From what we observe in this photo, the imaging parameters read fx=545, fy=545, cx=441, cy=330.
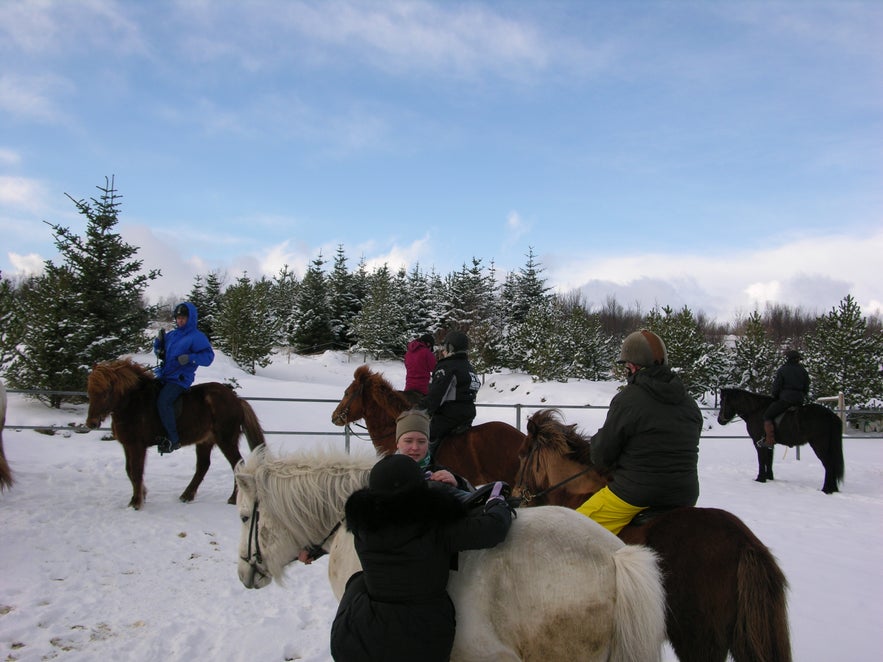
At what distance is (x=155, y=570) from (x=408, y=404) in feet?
10.0

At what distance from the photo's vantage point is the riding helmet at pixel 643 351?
3320mm

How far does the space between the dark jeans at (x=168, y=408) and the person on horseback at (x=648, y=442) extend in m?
5.89

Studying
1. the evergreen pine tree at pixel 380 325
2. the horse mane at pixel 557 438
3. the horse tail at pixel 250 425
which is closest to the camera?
the horse mane at pixel 557 438

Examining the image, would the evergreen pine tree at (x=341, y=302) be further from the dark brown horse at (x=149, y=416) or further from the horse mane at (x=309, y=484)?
the horse mane at (x=309, y=484)

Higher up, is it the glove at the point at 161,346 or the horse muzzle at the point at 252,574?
the glove at the point at 161,346

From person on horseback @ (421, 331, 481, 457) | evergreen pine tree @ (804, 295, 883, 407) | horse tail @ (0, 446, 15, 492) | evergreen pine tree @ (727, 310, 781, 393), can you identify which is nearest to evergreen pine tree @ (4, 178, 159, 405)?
horse tail @ (0, 446, 15, 492)

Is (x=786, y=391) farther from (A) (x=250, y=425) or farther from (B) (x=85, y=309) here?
(B) (x=85, y=309)

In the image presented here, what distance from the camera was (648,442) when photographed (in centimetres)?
317

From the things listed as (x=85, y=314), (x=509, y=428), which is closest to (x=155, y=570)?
(x=509, y=428)

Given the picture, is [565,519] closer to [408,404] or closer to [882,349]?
[408,404]

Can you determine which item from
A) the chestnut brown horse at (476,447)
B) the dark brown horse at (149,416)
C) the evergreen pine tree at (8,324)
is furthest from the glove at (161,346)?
the evergreen pine tree at (8,324)

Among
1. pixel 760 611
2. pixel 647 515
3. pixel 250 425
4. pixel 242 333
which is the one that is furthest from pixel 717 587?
pixel 242 333

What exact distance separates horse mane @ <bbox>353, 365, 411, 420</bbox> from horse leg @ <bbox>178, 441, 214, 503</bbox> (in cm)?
279

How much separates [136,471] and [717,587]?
6828 millimetres
